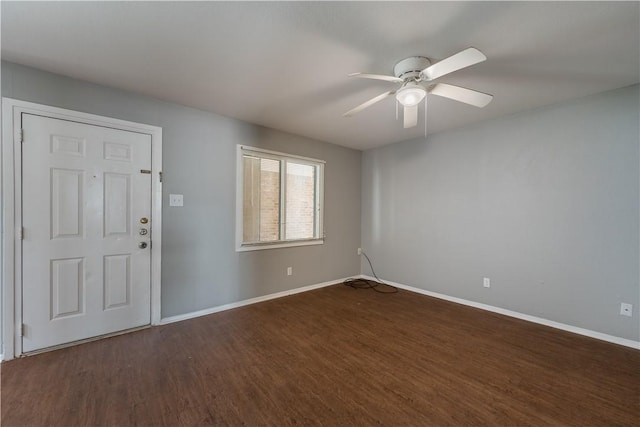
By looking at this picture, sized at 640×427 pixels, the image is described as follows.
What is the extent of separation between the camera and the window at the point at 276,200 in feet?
11.3

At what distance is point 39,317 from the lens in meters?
2.21

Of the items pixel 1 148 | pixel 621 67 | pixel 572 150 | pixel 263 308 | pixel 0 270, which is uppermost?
pixel 621 67

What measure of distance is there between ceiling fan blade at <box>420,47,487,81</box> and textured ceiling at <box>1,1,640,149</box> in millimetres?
236

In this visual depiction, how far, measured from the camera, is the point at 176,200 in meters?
2.87

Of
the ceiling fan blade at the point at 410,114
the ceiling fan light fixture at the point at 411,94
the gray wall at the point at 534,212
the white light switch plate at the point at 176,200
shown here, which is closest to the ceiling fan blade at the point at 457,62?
the ceiling fan light fixture at the point at 411,94

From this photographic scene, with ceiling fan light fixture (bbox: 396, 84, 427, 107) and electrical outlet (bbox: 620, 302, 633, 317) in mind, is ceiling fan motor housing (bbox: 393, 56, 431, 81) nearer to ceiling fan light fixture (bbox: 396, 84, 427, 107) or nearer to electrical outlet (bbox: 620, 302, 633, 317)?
ceiling fan light fixture (bbox: 396, 84, 427, 107)

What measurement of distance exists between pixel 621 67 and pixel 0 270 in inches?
206

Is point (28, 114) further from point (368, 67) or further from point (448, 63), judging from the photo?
point (448, 63)

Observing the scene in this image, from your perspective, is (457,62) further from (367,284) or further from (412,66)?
(367,284)

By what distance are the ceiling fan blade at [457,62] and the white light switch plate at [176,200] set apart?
2.64m

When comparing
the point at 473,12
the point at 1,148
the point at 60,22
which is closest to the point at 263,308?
the point at 1,148

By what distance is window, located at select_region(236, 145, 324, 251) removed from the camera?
3443 mm

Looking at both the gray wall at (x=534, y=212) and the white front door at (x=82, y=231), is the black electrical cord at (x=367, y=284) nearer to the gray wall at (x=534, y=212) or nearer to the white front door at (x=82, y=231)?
the gray wall at (x=534, y=212)

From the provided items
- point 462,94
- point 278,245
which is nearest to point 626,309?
point 462,94
